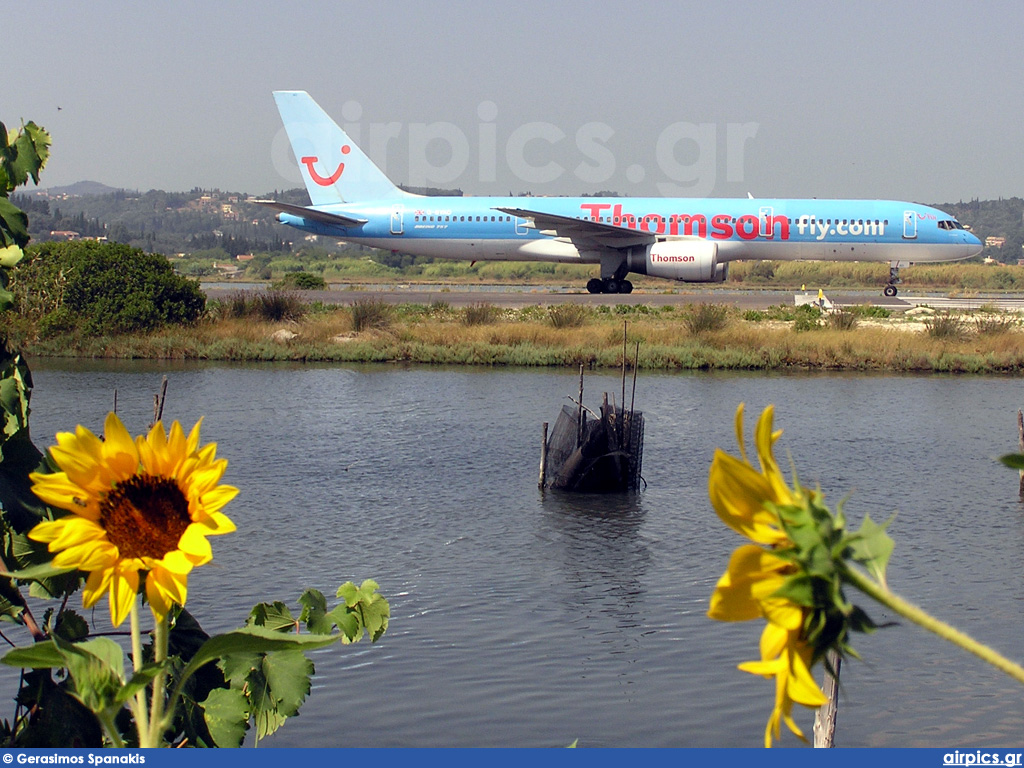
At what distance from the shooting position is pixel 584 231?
40969 millimetres

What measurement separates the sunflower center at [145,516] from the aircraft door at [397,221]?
42026mm

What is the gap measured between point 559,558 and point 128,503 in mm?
11474

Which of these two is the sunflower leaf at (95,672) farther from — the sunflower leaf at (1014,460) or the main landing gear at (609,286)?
the main landing gear at (609,286)

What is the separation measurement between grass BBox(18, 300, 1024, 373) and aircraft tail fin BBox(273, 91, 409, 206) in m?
12.0

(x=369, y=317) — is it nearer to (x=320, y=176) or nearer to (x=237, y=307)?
(x=237, y=307)

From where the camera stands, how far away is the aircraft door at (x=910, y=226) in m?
41.3

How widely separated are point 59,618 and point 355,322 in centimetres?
3139

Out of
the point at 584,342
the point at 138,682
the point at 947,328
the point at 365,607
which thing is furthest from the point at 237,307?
the point at 138,682

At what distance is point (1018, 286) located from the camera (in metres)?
66.1

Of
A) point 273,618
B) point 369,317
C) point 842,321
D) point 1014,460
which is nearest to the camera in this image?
point 1014,460

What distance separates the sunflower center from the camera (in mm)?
2045

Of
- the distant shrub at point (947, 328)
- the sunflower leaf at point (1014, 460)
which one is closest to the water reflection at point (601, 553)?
the sunflower leaf at point (1014, 460)

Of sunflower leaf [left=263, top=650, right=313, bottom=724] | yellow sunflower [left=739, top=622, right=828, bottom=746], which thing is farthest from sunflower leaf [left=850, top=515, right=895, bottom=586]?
sunflower leaf [left=263, top=650, right=313, bottom=724]

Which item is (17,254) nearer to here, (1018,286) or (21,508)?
(21,508)
